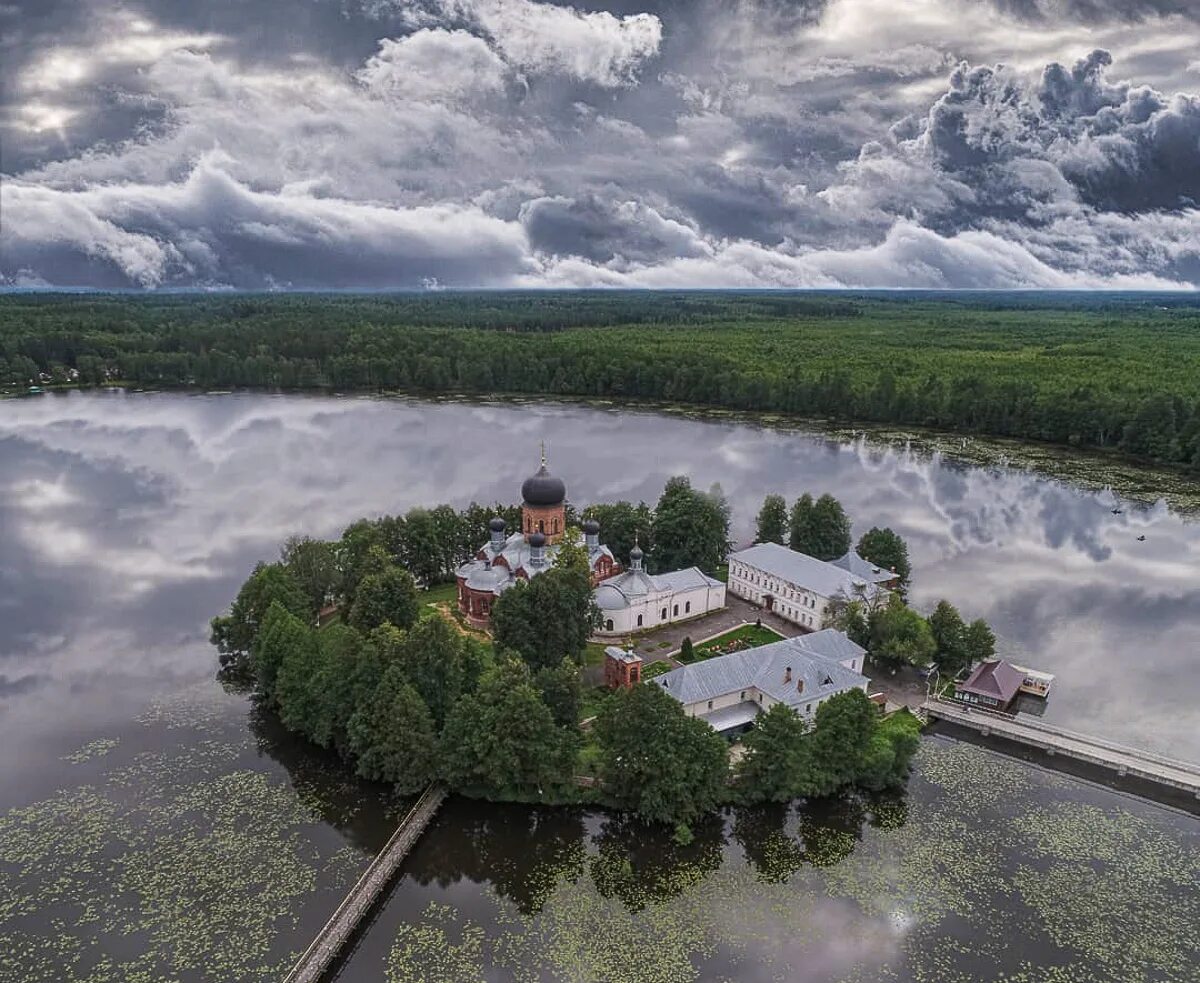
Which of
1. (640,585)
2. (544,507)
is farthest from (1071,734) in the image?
(544,507)

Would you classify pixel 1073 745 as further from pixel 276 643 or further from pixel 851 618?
pixel 276 643

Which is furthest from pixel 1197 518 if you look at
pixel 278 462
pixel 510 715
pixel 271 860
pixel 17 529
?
pixel 17 529

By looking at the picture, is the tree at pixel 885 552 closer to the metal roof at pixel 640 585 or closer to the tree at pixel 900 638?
the tree at pixel 900 638

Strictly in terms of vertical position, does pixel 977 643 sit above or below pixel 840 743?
above

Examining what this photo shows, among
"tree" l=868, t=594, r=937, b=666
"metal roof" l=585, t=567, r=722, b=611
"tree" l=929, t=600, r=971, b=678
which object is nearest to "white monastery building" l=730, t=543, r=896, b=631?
"metal roof" l=585, t=567, r=722, b=611

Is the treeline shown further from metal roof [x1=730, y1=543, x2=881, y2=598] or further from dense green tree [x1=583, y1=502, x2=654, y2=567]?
dense green tree [x1=583, y1=502, x2=654, y2=567]

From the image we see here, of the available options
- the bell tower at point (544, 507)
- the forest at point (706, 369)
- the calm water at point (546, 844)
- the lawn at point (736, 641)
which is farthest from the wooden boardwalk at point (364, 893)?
the forest at point (706, 369)
